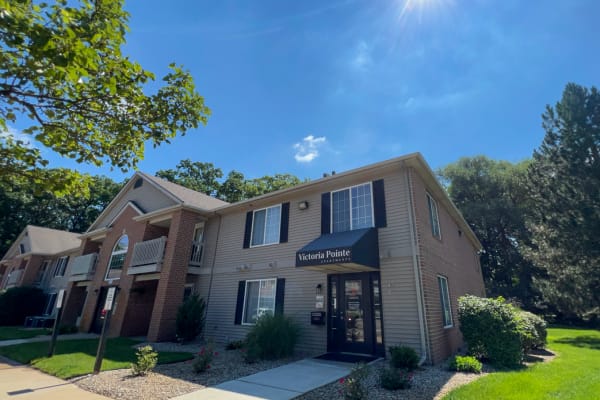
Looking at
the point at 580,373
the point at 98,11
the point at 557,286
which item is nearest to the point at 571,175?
the point at 557,286

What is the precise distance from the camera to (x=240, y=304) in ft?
40.9

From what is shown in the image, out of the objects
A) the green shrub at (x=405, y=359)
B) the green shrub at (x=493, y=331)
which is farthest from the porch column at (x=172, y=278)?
the green shrub at (x=493, y=331)

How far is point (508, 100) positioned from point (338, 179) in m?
7.00

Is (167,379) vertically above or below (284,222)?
below

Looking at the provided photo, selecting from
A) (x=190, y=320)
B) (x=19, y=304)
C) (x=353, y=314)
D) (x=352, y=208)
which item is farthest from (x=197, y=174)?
(x=353, y=314)

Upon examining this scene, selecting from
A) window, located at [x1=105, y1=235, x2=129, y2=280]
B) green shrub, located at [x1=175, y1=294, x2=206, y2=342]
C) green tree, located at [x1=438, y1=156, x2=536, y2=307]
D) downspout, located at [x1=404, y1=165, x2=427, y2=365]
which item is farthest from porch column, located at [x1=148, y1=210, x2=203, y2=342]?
green tree, located at [x1=438, y1=156, x2=536, y2=307]

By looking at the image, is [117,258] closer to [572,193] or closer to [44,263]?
[44,263]

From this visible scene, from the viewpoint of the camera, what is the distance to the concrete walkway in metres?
5.85

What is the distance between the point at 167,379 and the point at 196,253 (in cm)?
827

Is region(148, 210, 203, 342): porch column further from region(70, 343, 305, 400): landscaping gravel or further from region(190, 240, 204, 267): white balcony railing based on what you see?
region(70, 343, 305, 400): landscaping gravel

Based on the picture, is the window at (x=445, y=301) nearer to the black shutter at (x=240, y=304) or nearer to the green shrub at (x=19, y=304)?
the black shutter at (x=240, y=304)

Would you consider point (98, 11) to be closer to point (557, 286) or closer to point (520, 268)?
point (557, 286)

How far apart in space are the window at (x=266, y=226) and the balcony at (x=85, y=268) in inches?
469

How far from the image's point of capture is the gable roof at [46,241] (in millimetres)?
27248
